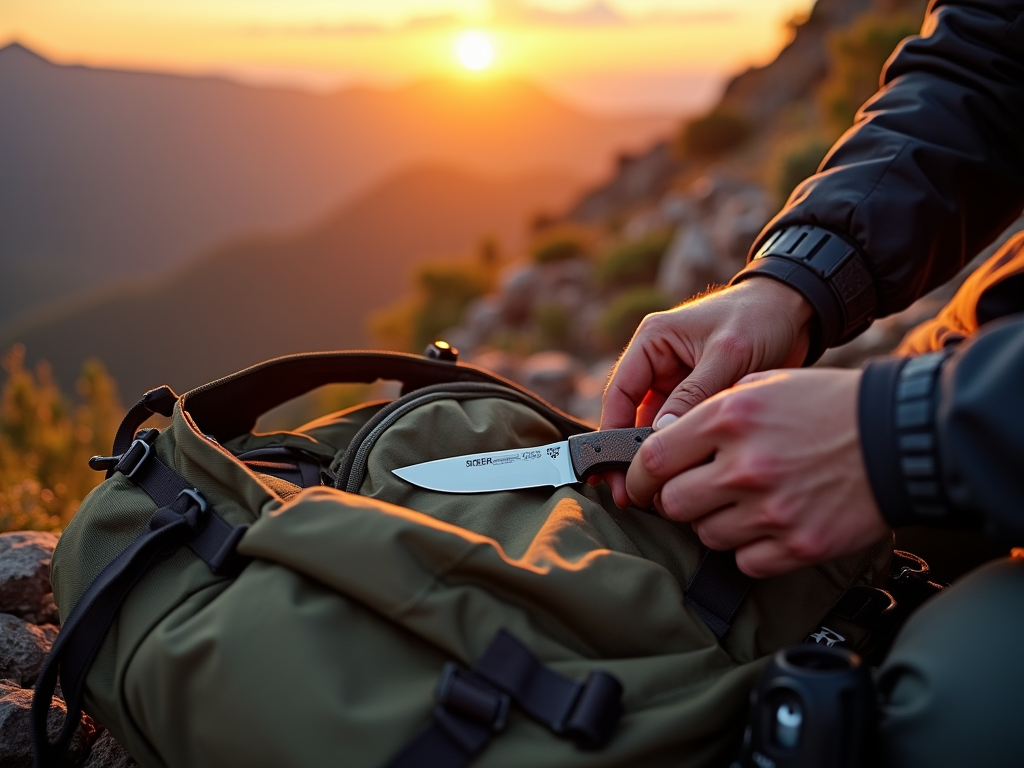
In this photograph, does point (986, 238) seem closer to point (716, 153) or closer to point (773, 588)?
Answer: point (773, 588)

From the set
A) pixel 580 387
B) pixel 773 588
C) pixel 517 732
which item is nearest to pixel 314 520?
pixel 517 732

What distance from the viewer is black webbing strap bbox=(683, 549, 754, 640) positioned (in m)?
1.44

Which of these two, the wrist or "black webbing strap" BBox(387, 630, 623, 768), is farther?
the wrist

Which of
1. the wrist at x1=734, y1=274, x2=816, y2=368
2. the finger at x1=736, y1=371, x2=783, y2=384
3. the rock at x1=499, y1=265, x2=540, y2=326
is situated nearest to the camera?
the finger at x1=736, y1=371, x2=783, y2=384

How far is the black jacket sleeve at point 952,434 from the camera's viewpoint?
100 centimetres

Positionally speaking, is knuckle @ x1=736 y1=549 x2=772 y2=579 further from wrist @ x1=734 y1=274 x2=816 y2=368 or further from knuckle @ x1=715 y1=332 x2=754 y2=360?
→ wrist @ x1=734 y1=274 x2=816 y2=368

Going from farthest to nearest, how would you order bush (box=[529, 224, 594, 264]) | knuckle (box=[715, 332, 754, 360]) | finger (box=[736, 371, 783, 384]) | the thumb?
1. bush (box=[529, 224, 594, 264])
2. knuckle (box=[715, 332, 754, 360])
3. the thumb
4. finger (box=[736, 371, 783, 384])

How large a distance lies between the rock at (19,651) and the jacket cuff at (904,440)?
6.69 ft

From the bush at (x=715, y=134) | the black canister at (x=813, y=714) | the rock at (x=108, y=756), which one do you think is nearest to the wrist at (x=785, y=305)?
the black canister at (x=813, y=714)

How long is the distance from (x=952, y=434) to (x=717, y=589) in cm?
59

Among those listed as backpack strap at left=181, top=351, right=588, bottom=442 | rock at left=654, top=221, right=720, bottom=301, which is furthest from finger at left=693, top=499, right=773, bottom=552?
rock at left=654, top=221, right=720, bottom=301

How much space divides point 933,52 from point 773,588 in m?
1.75

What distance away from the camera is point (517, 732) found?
1119 millimetres

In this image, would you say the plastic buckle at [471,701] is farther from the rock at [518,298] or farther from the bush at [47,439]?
the rock at [518,298]
